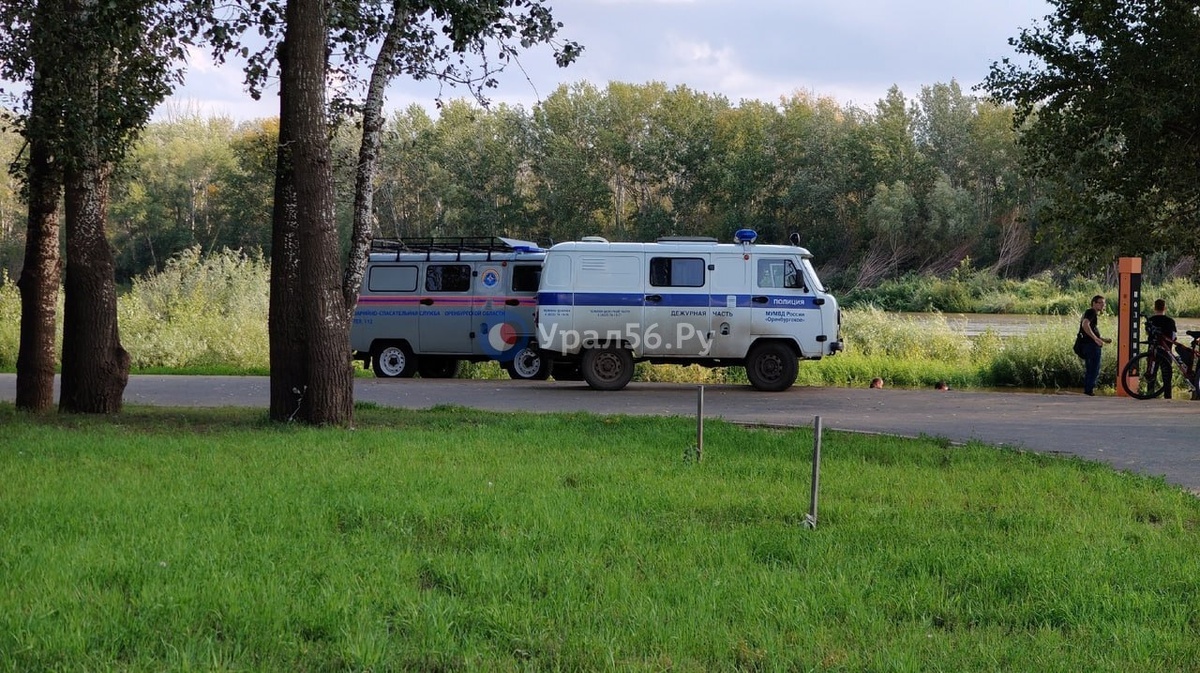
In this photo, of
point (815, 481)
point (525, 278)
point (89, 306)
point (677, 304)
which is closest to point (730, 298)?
point (677, 304)

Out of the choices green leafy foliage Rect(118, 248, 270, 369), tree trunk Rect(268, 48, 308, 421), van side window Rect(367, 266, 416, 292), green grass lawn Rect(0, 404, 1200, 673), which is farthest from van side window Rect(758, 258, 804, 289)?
green leafy foliage Rect(118, 248, 270, 369)

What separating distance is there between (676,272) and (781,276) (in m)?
1.75

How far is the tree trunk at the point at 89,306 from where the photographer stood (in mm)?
14102

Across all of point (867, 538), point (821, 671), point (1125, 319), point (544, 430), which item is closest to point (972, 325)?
point (1125, 319)

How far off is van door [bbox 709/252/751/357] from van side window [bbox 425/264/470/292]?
529 centimetres

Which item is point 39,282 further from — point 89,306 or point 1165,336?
point 1165,336

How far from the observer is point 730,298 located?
2019cm

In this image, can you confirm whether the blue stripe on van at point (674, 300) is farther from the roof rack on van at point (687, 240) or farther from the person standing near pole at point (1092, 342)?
the person standing near pole at point (1092, 342)

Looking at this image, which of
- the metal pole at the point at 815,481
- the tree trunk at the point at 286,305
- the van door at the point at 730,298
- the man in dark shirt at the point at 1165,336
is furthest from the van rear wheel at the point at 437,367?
the metal pole at the point at 815,481

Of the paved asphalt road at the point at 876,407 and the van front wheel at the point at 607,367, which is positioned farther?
the van front wheel at the point at 607,367

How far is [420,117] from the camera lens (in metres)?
67.0

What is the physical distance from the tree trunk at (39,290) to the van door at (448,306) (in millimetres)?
8806

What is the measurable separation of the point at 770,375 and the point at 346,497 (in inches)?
515

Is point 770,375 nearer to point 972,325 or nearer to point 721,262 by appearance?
point 721,262
